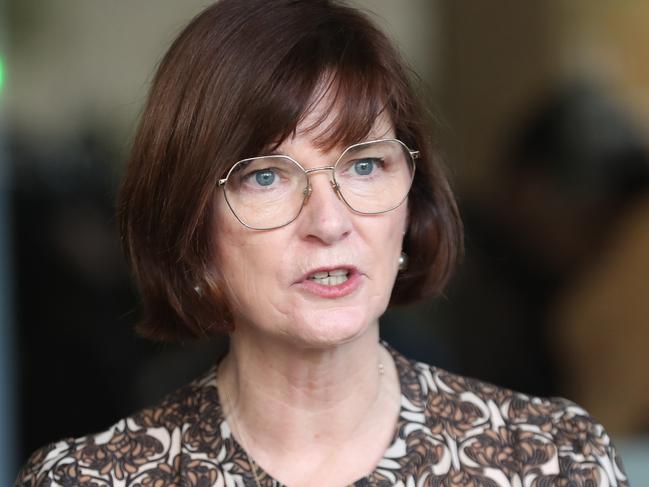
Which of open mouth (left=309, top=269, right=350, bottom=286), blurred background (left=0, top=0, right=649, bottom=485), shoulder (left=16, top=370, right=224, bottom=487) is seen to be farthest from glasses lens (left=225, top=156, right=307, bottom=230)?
blurred background (left=0, top=0, right=649, bottom=485)

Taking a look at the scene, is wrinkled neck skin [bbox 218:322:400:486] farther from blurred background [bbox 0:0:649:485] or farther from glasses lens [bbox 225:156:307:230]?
blurred background [bbox 0:0:649:485]

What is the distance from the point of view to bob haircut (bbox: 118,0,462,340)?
6.68 feet

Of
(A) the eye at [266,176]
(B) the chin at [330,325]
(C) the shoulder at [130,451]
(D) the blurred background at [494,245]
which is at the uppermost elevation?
(A) the eye at [266,176]

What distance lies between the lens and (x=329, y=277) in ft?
6.77

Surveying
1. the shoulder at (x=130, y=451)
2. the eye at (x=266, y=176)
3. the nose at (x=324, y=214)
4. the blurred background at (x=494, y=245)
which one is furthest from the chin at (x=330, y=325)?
the blurred background at (x=494, y=245)

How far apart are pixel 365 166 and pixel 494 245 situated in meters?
2.82

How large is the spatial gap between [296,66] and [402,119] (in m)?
0.27

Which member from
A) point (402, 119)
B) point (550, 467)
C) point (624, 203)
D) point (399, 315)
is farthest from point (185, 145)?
point (624, 203)

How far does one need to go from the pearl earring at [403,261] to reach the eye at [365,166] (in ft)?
0.76

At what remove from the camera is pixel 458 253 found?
8.18 ft

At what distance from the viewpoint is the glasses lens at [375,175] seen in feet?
6.82

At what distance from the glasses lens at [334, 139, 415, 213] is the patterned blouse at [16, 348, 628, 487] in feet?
1.38

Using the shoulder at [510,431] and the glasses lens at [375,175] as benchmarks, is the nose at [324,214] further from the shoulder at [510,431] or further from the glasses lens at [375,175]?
the shoulder at [510,431]

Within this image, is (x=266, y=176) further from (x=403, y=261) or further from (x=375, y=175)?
(x=403, y=261)
